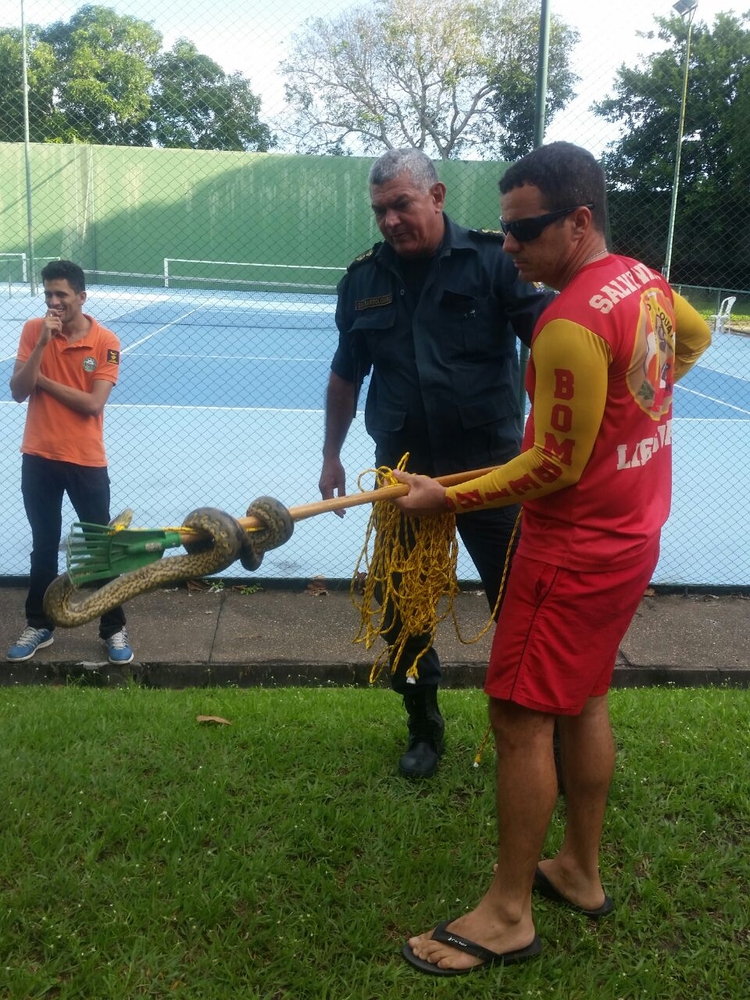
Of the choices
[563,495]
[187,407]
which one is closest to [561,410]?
[563,495]

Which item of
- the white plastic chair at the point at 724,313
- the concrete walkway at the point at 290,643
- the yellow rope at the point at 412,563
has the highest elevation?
the white plastic chair at the point at 724,313

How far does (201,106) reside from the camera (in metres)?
7.76

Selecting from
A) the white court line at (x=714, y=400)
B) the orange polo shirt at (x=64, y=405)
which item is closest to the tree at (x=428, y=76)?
the orange polo shirt at (x=64, y=405)

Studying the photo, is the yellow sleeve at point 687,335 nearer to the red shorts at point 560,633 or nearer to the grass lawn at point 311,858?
the red shorts at point 560,633

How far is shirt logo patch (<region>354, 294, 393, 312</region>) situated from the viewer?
3.31 m

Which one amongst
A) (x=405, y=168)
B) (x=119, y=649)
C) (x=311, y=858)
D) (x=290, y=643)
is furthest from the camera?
(x=290, y=643)

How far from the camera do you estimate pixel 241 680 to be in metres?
4.97

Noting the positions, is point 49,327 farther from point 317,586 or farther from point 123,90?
point 123,90

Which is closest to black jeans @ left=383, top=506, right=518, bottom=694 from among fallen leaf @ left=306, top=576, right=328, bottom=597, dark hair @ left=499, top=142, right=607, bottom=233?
dark hair @ left=499, top=142, right=607, bottom=233

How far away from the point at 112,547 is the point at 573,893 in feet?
5.52

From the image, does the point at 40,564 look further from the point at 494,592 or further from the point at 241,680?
the point at 494,592

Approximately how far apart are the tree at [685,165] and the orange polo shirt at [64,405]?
13.1 feet

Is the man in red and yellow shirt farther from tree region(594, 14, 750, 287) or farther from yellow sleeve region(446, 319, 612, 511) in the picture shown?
tree region(594, 14, 750, 287)

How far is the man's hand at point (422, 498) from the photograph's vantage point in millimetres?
2615
